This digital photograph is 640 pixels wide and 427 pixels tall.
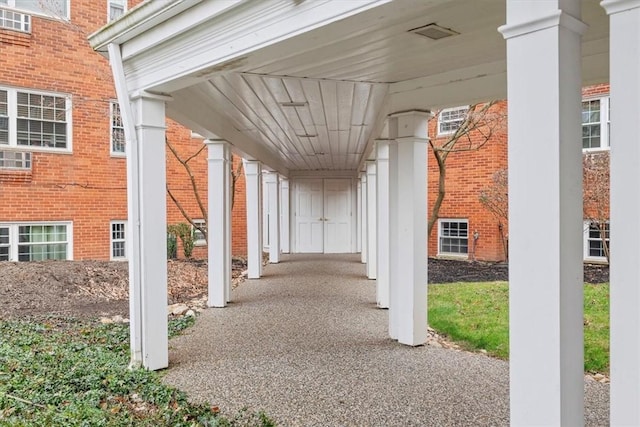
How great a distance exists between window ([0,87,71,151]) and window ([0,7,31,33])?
1376 millimetres

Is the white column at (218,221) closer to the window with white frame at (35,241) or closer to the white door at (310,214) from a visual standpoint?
the window with white frame at (35,241)

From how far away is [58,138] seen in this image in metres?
11.1

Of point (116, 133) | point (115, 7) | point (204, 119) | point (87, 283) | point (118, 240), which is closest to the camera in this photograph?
point (204, 119)

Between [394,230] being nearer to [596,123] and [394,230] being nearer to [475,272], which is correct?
[475,272]

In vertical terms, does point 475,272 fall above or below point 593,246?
below

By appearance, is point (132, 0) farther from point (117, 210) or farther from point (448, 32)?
point (448, 32)

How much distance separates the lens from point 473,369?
14.6 ft

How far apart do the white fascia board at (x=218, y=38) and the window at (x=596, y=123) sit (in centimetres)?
997

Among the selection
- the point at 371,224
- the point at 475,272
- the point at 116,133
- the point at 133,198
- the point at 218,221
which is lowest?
the point at 475,272

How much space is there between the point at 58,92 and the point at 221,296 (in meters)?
7.06

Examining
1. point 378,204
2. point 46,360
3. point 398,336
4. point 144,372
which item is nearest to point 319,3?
point 144,372
